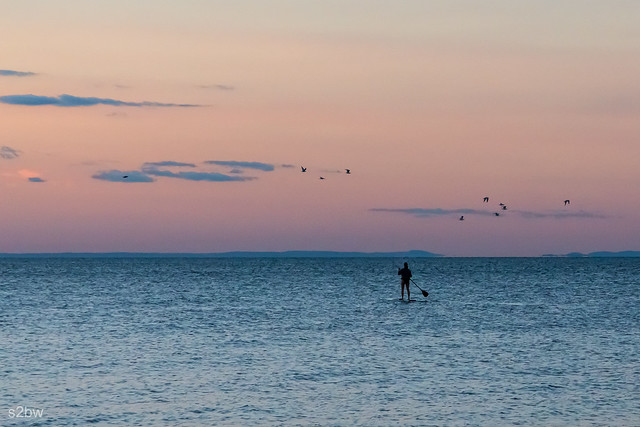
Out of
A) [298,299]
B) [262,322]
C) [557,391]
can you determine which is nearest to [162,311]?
[262,322]

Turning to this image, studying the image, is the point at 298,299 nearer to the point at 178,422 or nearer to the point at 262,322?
the point at 262,322

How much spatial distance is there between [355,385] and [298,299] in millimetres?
50448

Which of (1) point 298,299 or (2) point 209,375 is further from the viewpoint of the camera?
(1) point 298,299

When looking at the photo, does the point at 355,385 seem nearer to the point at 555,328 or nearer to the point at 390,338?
the point at 390,338

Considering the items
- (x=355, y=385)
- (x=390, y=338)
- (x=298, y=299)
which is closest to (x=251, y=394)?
(x=355, y=385)

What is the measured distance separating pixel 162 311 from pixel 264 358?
29378mm

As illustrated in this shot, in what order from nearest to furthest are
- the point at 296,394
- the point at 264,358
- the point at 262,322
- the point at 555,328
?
1. the point at 296,394
2. the point at 264,358
3. the point at 555,328
4. the point at 262,322

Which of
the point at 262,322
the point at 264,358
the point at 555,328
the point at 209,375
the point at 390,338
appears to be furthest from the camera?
the point at 262,322

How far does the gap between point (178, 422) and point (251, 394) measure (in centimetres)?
425

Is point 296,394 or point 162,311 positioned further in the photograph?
point 162,311

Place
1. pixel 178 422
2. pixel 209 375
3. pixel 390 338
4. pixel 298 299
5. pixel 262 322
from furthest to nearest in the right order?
1. pixel 298 299
2. pixel 262 322
3. pixel 390 338
4. pixel 209 375
5. pixel 178 422

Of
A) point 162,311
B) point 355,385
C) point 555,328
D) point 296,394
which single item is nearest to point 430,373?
point 355,385

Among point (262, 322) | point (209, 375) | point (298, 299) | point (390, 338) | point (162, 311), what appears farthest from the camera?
point (298, 299)

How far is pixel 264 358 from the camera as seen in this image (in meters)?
36.7
